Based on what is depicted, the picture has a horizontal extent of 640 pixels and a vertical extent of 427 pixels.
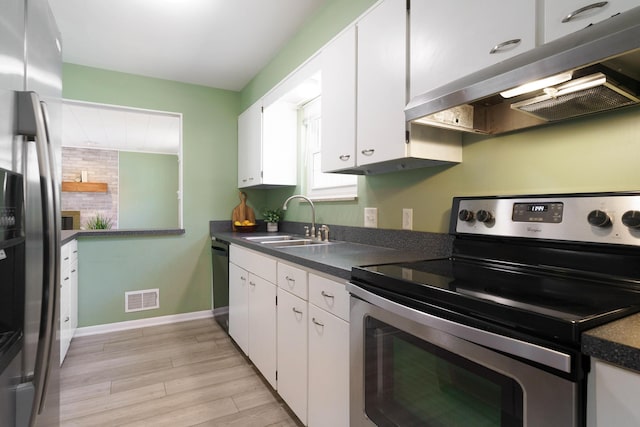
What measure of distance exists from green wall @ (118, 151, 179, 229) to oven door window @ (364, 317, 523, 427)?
22.6 feet

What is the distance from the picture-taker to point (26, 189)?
2.72ft

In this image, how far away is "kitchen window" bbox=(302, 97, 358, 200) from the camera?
8.52 feet

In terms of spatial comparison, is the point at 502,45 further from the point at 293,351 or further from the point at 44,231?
the point at 293,351

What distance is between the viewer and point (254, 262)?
2250mm

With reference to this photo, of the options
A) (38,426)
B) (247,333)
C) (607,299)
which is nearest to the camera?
(607,299)

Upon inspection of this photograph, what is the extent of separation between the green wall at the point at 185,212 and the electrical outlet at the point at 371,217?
2.00m

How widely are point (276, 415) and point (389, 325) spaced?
1190 mm

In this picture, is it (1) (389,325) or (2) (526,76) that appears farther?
(1) (389,325)

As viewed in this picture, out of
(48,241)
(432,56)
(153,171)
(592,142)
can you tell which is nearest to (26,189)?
(48,241)

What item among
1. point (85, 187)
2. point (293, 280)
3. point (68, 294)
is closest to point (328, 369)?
point (293, 280)

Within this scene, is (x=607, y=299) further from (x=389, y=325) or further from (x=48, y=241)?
(x=48, y=241)

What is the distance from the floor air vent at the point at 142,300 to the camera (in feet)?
10.7

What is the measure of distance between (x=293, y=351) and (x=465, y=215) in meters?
1.07

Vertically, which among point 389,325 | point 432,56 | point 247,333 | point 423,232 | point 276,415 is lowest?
point 276,415
